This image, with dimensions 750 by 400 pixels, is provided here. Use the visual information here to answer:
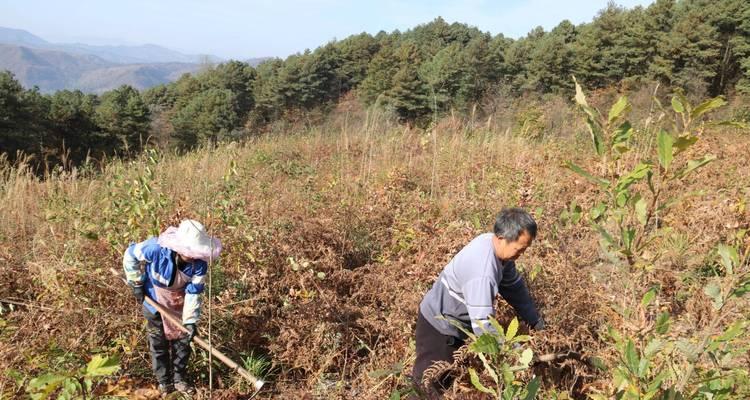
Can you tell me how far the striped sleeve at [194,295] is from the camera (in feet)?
8.10

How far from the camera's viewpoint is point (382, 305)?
3.14 metres

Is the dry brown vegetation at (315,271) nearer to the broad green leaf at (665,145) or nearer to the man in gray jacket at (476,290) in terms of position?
the man in gray jacket at (476,290)

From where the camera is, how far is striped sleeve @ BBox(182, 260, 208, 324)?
2469 millimetres

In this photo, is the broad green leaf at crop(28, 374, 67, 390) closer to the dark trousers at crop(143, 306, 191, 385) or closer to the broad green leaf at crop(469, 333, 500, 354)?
the broad green leaf at crop(469, 333, 500, 354)

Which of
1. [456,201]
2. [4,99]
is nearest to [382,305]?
[456,201]

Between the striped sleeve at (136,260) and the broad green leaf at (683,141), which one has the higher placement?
the broad green leaf at (683,141)

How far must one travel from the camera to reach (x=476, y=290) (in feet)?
6.95

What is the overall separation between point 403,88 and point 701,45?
13675 millimetres

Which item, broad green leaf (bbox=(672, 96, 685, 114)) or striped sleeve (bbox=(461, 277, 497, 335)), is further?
striped sleeve (bbox=(461, 277, 497, 335))

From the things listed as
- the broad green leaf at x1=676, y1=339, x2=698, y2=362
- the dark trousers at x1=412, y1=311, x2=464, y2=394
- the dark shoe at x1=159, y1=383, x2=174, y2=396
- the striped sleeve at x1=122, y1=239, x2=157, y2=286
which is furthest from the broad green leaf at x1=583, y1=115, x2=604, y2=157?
the dark shoe at x1=159, y1=383, x2=174, y2=396

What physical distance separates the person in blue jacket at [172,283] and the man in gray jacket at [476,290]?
4.05 feet

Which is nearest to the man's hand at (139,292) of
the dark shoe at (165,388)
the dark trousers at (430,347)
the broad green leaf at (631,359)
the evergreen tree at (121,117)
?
the dark shoe at (165,388)

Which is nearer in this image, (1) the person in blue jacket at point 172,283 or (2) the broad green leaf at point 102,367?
(2) the broad green leaf at point 102,367

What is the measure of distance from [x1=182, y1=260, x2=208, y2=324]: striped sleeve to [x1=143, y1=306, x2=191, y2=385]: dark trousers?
187 mm
